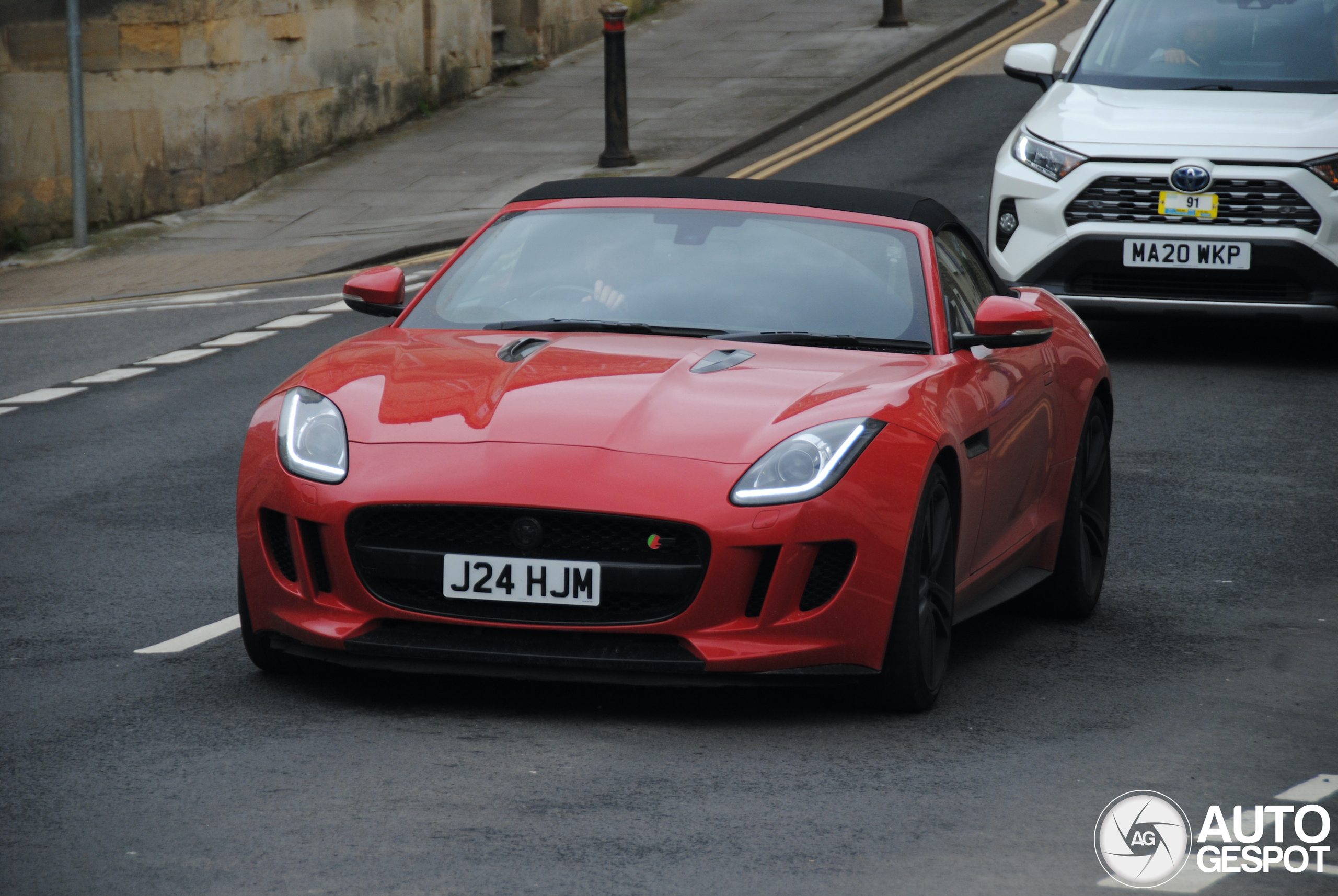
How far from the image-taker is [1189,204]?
11016 mm

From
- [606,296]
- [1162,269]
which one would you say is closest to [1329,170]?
[1162,269]

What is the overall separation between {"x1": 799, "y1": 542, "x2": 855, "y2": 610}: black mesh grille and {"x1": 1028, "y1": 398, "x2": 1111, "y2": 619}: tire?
1745 millimetres

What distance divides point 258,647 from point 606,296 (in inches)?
57.9

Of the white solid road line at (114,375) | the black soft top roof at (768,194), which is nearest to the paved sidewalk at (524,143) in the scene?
the white solid road line at (114,375)

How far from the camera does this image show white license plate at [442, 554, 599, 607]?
4.96m

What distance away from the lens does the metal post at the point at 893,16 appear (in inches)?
996

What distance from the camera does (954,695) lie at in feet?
18.3

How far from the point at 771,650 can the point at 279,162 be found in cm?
1638

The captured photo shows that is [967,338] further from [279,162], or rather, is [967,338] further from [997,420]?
[279,162]

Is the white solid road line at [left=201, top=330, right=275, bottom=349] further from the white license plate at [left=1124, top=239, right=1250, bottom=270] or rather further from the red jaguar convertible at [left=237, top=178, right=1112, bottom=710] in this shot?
the red jaguar convertible at [left=237, top=178, right=1112, bottom=710]

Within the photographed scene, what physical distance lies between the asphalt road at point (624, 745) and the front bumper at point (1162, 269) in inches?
109

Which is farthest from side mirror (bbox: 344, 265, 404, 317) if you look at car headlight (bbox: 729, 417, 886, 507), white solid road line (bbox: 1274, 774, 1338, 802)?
white solid road line (bbox: 1274, 774, 1338, 802)

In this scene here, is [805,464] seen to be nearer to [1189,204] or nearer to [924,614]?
[924,614]

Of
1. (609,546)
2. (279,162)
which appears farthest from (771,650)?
(279,162)
